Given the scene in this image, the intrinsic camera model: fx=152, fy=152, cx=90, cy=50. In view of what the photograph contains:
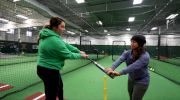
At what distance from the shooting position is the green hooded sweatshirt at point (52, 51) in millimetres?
2004

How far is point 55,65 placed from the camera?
2.13 metres

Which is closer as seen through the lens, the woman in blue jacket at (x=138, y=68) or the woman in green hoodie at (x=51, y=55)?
the woman in green hoodie at (x=51, y=55)

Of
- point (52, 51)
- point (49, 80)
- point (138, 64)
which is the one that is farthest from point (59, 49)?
point (138, 64)

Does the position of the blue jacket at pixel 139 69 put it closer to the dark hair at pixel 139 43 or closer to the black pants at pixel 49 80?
the dark hair at pixel 139 43

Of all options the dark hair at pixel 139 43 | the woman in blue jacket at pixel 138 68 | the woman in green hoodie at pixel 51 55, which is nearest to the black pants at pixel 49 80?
the woman in green hoodie at pixel 51 55

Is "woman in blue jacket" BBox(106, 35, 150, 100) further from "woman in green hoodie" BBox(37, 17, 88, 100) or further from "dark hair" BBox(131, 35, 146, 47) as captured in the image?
"woman in green hoodie" BBox(37, 17, 88, 100)

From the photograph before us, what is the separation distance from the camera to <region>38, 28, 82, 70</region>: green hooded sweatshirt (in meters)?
2.00

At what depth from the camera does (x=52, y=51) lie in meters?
2.03

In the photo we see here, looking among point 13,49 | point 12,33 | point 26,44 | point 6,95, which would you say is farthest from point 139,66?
point 12,33

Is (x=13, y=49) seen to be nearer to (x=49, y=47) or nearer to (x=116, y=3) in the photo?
(x=116, y=3)

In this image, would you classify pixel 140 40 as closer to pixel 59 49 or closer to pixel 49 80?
pixel 59 49

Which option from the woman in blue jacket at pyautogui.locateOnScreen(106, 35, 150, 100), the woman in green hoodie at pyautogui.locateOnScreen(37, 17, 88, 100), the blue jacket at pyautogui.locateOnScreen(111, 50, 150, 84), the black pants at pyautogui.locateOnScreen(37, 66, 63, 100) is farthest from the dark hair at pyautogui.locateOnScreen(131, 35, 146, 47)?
the black pants at pyautogui.locateOnScreen(37, 66, 63, 100)

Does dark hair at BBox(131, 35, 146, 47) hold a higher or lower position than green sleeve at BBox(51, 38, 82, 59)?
higher

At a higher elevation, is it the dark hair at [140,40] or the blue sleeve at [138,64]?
the dark hair at [140,40]
